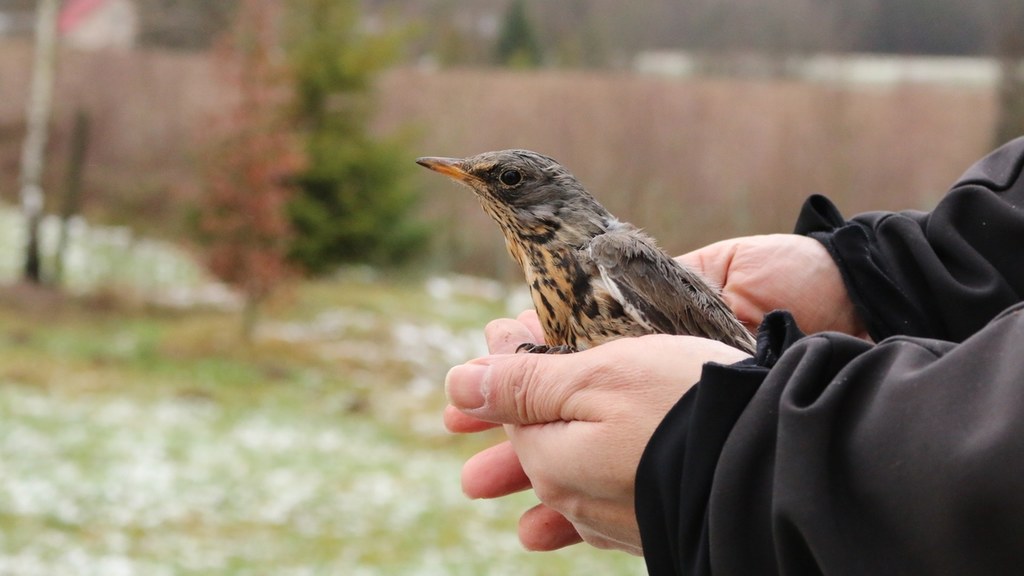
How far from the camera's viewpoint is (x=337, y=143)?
19.0 m

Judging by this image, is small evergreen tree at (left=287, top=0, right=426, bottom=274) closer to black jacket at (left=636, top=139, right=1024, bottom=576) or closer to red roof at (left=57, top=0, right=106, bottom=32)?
red roof at (left=57, top=0, right=106, bottom=32)

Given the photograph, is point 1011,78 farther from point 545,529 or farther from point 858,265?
point 545,529

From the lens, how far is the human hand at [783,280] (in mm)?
3156

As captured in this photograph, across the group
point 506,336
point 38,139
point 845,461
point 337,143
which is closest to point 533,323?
point 506,336

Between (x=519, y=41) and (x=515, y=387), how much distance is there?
20214 millimetres

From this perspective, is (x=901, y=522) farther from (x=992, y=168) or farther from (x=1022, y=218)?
(x=992, y=168)

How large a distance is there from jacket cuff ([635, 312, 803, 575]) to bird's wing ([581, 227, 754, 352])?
2.31ft

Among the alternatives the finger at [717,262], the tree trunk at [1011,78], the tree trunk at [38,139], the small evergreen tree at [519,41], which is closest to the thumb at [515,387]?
the finger at [717,262]

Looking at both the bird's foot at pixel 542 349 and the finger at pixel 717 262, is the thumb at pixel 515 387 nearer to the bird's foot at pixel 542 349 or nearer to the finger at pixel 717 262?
the bird's foot at pixel 542 349

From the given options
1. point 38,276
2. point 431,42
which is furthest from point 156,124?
point 38,276

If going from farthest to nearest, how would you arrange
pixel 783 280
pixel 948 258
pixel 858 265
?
pixel 783 280
pixel 858 265
pixel 948 258

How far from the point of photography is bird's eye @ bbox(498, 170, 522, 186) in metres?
2.90

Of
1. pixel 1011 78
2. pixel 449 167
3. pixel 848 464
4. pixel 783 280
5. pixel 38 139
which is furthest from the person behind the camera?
pixel 38 139

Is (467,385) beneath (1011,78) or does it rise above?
beneath
